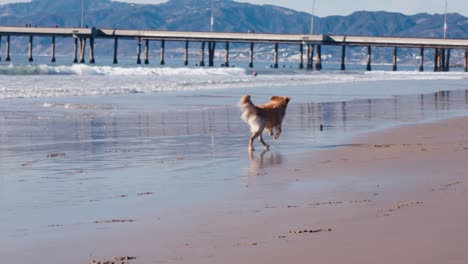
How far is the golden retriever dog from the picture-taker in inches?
438

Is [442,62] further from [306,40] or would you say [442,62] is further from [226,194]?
[226,194]

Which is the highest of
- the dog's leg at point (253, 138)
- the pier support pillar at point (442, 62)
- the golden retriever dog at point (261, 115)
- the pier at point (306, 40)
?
the pier at point (306, 40)

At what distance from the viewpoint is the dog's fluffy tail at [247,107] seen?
10.9 meters

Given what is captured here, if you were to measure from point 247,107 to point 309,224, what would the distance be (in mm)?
5056

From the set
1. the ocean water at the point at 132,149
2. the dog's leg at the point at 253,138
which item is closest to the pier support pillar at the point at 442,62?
the ocean water at the point at 132,149

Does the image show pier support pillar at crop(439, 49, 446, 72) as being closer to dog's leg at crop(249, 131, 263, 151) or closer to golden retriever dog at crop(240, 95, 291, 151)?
golden retriever dog at crop(240, 95, 291, 151)

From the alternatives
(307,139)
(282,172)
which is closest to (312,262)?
(282,172)

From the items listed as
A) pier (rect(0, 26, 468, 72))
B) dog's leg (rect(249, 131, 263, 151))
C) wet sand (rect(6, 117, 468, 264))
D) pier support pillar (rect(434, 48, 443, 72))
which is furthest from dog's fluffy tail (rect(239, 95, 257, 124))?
pier support pillar (rect(434, 48, 443, 72))

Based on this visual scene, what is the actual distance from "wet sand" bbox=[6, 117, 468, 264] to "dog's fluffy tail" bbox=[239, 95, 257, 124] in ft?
5.81

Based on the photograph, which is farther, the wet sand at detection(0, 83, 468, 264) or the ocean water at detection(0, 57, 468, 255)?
the ocean water at detection(0, 57, 468, 255)

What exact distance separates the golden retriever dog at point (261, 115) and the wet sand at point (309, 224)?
1.89 m

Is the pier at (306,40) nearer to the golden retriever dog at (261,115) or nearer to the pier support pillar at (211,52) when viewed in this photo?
the pier support pillar at (211,52)

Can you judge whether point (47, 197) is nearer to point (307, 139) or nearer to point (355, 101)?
point (307, 139)

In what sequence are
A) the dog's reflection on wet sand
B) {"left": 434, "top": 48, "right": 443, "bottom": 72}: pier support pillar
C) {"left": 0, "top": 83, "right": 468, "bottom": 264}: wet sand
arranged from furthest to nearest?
{"left": 434, "top": 48, "right": 443, "bottom": 72}: pier support pillar < the dog's reflection on wet sand < {"left": 0, "top": 83, "right": 468, "bottom": 264}: wet sand
